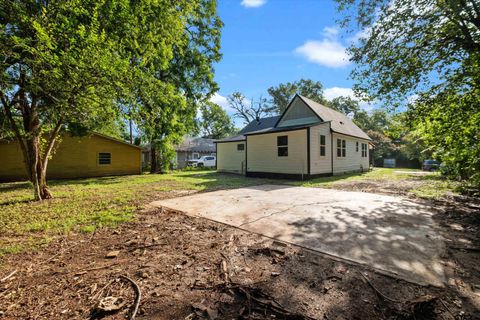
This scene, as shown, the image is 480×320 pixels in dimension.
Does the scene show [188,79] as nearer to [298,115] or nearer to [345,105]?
[298,115]

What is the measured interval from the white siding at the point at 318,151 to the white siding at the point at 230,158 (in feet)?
19.9

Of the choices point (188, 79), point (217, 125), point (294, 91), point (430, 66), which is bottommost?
point (430, 66)

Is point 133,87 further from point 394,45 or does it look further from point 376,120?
point 376,120

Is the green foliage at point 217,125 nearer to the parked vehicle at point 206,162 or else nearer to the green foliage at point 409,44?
the parked vehicle at point 206,162

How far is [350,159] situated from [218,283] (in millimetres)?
16585

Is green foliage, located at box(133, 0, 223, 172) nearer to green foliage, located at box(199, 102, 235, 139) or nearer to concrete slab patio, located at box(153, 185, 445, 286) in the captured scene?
concrete slab patio, located at box(153, 185, 445, 286)

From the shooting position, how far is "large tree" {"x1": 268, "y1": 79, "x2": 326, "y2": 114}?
36.2 meters

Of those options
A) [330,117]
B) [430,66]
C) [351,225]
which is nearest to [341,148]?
[330,117]

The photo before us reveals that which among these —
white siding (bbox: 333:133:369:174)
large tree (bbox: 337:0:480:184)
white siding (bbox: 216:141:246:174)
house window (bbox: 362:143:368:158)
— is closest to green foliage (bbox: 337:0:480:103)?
large tree (bbox: 337:0:480:184)

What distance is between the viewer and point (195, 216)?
4652 millimetres

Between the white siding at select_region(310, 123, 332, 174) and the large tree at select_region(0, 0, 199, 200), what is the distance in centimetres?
878

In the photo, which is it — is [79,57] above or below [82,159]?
above

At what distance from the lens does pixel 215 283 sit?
2193mm

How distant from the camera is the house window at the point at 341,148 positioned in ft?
47.1
